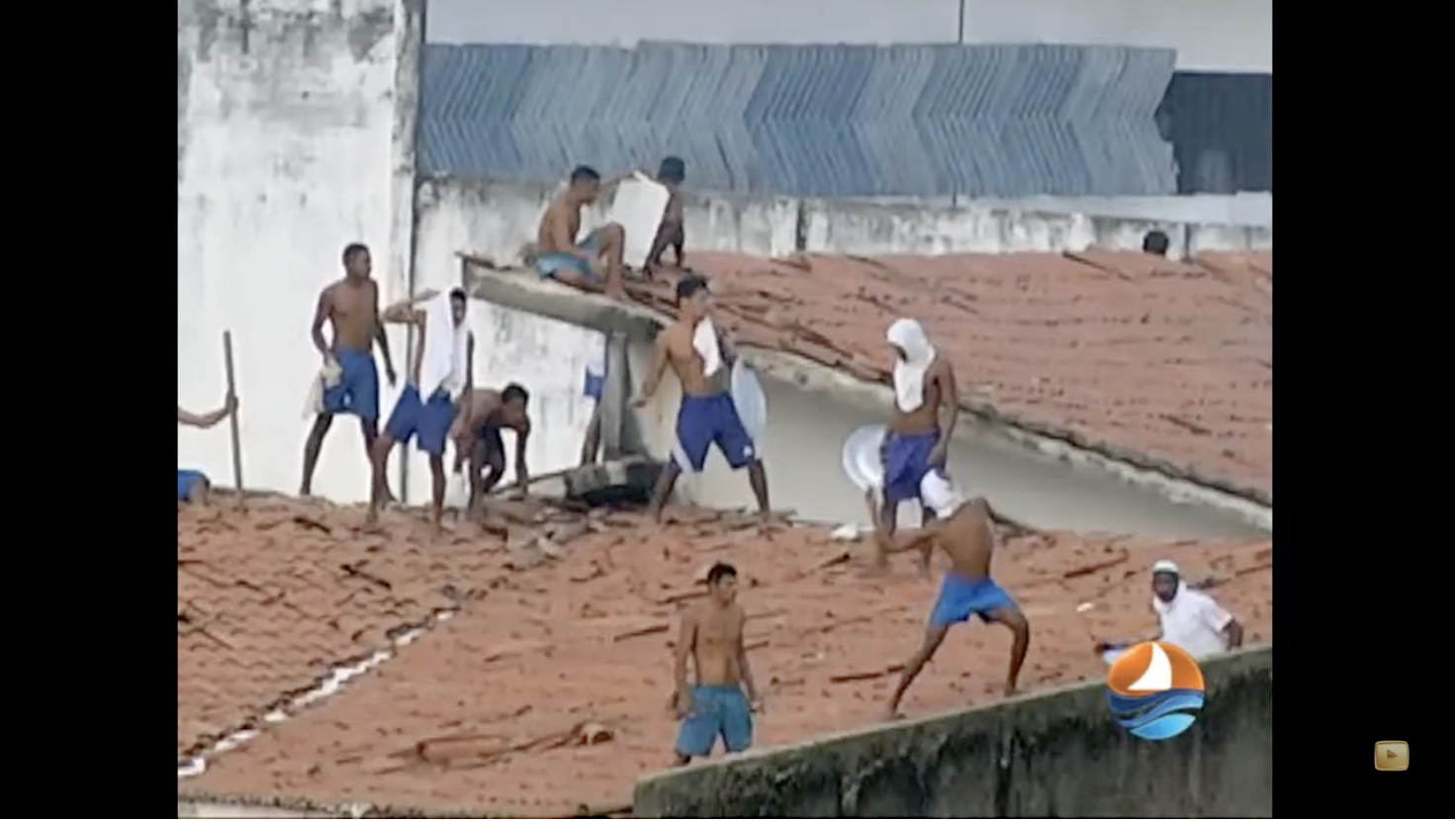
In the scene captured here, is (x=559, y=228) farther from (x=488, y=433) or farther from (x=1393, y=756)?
(x=1393, y=756)

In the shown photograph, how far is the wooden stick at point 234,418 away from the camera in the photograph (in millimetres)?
8258

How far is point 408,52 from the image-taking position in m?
8.27

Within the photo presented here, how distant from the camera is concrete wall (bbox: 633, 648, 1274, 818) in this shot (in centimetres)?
801

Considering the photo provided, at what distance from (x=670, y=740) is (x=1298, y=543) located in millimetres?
1878

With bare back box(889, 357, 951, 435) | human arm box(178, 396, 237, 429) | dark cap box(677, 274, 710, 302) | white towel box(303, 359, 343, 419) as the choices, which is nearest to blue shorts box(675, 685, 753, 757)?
bare back box(889, 357, 951, 435)

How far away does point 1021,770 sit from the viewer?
8070mm

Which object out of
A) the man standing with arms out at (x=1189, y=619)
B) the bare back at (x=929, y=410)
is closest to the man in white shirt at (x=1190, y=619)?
the man standing with arms out at (x=1189, y=619)

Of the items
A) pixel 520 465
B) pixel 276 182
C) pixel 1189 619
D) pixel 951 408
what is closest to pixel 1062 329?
pixel 951 408

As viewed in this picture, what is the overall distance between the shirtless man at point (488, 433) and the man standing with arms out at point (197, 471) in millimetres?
656

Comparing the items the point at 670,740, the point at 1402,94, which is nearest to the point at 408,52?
the point at 670,740

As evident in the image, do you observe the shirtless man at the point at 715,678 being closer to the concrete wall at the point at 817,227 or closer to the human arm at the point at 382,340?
the concrete wall at the point at 817,227

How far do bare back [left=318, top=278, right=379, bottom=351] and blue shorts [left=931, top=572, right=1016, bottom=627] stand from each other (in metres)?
1.83

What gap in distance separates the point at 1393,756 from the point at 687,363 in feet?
7.50
